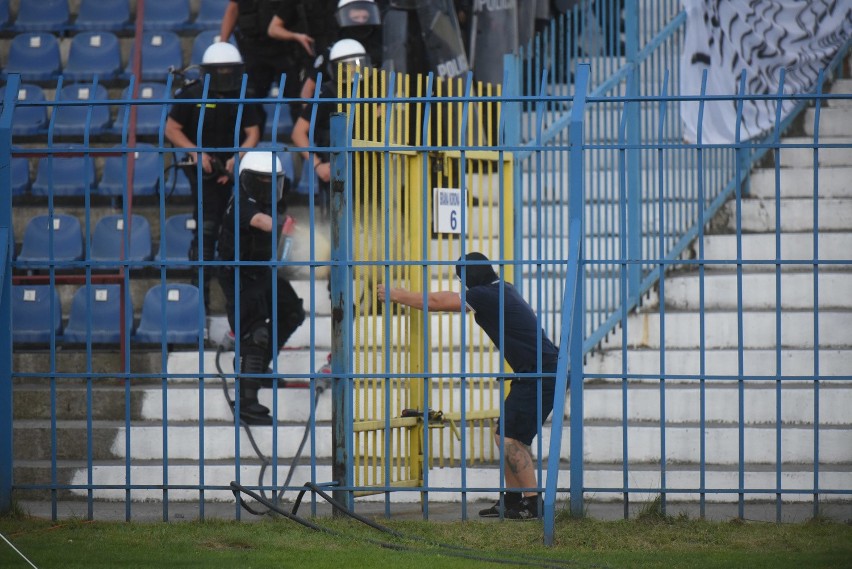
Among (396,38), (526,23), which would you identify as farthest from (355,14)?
(526,23)

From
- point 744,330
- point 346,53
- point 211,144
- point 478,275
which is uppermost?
point 346,53

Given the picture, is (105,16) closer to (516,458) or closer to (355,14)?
(355,14)

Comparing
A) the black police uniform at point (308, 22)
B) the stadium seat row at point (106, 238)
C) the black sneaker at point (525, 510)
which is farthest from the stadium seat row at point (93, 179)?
the black sneaker at point (525, 510)

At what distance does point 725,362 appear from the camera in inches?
379

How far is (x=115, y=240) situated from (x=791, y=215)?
561 centimetres

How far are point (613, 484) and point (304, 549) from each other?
8.51ft

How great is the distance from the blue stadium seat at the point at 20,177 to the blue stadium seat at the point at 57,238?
31.1 inches

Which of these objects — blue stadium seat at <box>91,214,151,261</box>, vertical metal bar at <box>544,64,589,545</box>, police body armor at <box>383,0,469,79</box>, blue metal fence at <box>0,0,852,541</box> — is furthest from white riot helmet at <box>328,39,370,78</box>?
vertical metal bar at <box>544,64,589,545</box>

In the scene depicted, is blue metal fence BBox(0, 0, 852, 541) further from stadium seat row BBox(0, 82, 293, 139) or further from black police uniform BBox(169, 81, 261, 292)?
stadium seat row BBox(0, 82, 293, 139)

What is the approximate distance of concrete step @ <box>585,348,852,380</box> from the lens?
9.34m

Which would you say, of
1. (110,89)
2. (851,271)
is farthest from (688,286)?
(110,89)

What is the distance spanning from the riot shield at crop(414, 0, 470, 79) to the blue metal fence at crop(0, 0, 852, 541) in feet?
2.85

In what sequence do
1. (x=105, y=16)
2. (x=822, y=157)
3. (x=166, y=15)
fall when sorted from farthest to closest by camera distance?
1. (x=105, y=16)
2. (x=166, y=15)
3. (x=822, y=157)

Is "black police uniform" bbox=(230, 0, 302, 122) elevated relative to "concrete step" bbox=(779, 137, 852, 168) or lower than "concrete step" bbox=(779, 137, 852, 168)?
elevated
